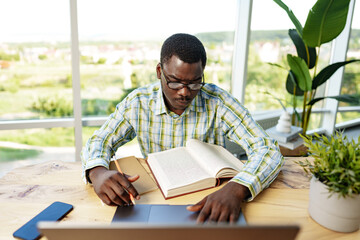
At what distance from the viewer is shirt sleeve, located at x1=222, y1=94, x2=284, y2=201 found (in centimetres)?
91

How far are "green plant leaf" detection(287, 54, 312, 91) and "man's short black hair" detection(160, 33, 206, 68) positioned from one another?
1040mm

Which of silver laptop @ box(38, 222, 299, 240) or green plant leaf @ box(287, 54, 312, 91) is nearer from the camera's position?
silver laptop @ box(38, 222, 299, 240)

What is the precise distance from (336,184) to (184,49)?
71 cm

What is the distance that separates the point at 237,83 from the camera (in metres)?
2.71

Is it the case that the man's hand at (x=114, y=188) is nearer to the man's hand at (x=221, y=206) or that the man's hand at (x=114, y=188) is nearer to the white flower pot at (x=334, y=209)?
the man's hand at (x=221, y=206)

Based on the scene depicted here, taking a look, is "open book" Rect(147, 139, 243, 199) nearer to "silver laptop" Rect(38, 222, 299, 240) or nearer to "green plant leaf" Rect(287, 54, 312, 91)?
"silver laptop" Rect(38, 222, 299, 240)

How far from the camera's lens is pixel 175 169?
0.99m

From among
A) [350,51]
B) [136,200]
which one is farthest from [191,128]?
[350,51]

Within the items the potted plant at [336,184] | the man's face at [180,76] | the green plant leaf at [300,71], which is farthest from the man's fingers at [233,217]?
the green plant leaf at [300,71]

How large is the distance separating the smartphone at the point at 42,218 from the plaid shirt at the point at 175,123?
336 mm

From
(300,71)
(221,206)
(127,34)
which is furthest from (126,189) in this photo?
(127,34)

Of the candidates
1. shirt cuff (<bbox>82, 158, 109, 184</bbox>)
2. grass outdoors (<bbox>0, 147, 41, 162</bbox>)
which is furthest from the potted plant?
grass outdoors (<bbox>0, 147, 41, 162</bbox>)

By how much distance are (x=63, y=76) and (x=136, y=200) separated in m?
1.63

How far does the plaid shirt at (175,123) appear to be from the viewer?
3.90 ft
